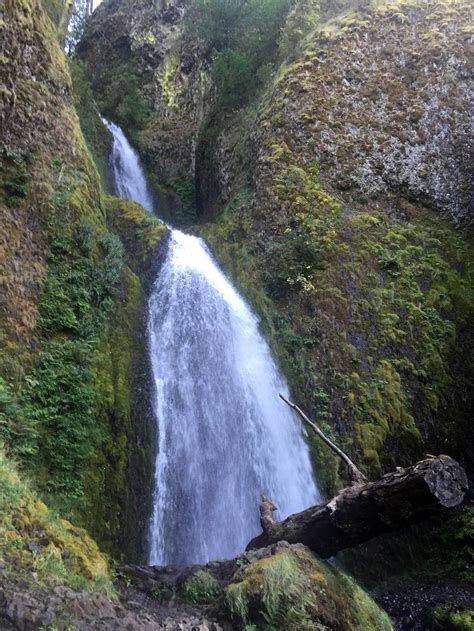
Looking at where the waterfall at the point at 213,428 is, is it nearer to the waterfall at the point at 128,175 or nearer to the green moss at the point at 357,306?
the green moss at the point at 357,306

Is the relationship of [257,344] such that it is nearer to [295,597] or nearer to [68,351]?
[68,351]

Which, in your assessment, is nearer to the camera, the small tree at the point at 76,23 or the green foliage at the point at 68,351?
the green foliage at the point at 68,351

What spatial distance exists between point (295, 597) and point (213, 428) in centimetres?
437

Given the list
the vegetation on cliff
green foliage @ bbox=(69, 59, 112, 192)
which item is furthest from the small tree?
the vegetation on cliff

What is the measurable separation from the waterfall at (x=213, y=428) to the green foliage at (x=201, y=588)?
167 centimetres

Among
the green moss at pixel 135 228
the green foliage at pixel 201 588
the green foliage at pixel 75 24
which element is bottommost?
the green foliage at pixel 201 588

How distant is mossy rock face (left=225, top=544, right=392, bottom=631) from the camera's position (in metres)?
4.62

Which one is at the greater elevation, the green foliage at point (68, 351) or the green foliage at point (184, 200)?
the green foliage at point (184, 200)

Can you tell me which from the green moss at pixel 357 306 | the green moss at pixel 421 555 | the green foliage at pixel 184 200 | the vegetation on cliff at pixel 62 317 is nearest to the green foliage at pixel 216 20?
the green foliage at pixel 184 200

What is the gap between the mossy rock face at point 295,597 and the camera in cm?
462

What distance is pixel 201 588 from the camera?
5.70m

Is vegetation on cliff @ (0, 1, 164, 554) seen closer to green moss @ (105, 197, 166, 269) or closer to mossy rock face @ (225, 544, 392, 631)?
green moss @ (105, 197, 166, 269)

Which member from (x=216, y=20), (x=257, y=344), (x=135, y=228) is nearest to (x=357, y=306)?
(x=257, y=344)

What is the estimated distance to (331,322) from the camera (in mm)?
11531
